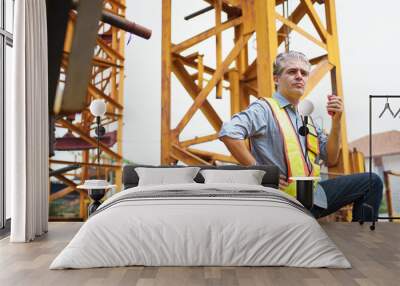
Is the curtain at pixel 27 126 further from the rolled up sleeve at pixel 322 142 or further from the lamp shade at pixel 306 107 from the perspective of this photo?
the rolled up sleeve at pixel 322 142

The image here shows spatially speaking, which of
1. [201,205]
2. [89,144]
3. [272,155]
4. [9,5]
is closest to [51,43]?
[9,5]

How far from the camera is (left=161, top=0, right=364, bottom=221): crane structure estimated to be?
4578 millimetres

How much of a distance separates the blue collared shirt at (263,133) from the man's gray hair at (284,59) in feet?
0.80

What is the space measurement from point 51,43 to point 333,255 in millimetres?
3286

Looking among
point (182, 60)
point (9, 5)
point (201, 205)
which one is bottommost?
point (201, 205)

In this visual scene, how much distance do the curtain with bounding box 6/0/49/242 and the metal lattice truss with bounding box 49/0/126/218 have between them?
1037 millimetres

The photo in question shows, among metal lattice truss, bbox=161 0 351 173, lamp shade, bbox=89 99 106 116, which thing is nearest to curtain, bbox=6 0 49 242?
lamp shade, bbox=89 99 106 116

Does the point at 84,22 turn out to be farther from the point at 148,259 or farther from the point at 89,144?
the point at 148,259

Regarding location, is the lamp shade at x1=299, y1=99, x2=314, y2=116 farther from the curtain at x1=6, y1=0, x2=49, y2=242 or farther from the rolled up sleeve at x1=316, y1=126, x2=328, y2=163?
the curtain at x1=6, y1=0, x2=49, y2=242

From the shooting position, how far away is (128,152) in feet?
16.0

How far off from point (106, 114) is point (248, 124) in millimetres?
1518

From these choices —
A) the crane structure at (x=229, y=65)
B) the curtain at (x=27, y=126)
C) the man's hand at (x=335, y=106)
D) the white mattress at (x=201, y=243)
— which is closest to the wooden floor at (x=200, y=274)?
the white mattress at (x=201, y=243)

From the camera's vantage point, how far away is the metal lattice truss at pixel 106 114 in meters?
4.93

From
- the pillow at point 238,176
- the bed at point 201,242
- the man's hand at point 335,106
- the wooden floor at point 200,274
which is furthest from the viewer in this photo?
the man's hand at point 335,106
